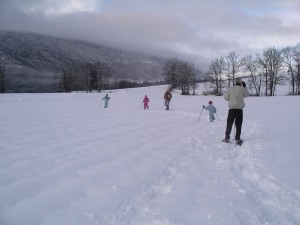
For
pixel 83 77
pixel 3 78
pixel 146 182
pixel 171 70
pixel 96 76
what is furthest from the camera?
pixel 96 76

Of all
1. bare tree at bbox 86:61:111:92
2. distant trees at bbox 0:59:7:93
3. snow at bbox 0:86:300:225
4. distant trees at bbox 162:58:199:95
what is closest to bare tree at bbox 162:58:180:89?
distant trees at bbox 162:58:199:95

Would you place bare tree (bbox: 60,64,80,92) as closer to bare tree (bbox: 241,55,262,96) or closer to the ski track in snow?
bare tree (bbox: 241,55,262,96)

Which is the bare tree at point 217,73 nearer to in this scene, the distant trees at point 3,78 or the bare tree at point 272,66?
→ the bare tree at point 272,66

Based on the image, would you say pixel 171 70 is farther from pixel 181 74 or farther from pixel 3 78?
pixel 3 78

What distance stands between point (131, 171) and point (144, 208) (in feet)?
6.01

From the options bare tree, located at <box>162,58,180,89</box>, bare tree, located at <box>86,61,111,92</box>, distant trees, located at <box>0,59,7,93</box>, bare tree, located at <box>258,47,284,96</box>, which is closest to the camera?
bare tree, located at <box>258,47,284,96</box>

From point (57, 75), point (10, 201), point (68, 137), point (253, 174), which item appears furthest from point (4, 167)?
point (57, 75)

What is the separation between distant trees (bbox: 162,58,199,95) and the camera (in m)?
84.9

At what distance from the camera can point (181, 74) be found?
278 feet

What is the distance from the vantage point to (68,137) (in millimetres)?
10180

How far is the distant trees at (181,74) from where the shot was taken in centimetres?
8488

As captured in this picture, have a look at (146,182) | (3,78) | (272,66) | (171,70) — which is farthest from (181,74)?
(146,182)

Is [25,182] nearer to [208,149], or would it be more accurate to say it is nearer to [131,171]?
[131,171]

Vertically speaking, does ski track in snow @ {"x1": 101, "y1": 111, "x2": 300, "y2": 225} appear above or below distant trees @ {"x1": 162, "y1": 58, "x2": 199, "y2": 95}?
below
